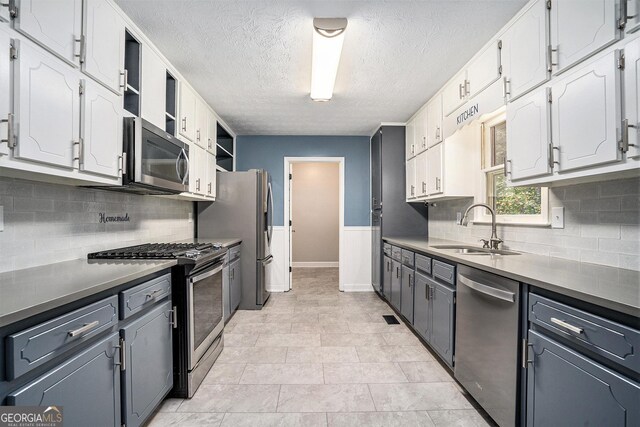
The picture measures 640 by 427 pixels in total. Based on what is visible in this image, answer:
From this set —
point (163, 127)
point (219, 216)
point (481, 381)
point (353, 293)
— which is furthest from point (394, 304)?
point (163, 127)

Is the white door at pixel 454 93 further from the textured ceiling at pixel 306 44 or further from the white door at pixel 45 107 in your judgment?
the white door at pixel 45 107

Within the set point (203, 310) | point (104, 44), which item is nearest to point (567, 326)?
point (203, 310)

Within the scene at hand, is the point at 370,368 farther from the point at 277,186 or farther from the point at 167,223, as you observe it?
the point at 277,186

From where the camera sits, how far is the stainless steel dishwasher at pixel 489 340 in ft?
4.52

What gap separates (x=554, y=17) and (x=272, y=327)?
3.20m

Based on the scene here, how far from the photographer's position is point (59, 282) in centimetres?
119

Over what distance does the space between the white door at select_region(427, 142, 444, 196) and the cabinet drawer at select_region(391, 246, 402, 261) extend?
0.71 m

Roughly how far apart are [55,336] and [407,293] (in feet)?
8.61

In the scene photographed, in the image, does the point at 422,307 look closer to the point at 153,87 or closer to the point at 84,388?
the point at 84,388

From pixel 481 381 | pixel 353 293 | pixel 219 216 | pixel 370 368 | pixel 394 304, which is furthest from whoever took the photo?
pixel 353 293

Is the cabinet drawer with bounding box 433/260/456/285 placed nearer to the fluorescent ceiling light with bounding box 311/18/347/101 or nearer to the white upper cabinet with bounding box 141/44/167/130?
the fluorescent ceiling light with bounding box 311/18/347/101

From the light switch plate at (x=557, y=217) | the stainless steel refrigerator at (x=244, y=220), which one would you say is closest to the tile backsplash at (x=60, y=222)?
the stainless steel refrigerator at (x=244, y=220)

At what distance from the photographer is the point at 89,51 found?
149 cm

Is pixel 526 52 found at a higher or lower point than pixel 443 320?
higher
